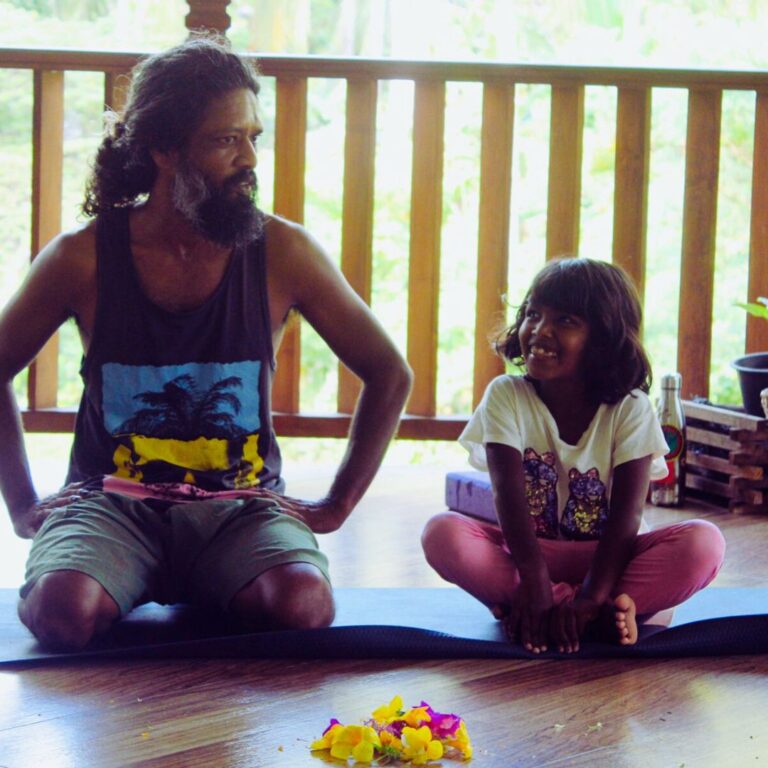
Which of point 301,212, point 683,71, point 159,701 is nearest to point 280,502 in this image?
point 159,701

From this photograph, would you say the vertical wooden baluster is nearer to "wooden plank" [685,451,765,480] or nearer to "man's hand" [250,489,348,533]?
"man's hand" [250,489,348,533]

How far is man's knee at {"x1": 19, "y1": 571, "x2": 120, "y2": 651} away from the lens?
76.9 inches

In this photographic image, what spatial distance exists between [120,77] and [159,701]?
85.4 inches

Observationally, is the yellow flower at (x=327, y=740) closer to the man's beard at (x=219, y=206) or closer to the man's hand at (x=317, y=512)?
the man's hand at (x=317, y=512)

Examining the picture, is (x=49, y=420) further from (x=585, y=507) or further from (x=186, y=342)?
(x=585, y=507)

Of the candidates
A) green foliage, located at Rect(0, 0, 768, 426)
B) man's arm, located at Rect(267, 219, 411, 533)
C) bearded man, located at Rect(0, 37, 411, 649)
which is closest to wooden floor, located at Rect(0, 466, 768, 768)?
bearded man, located at Rect(0, 37, 411, 649)

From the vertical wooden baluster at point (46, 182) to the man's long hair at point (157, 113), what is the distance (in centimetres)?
116

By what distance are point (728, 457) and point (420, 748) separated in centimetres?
188

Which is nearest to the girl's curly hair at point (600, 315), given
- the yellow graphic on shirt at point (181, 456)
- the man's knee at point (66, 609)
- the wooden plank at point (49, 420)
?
the yellow graphic on shirt at point (181, 456)

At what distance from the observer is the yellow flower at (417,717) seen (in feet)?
5.42

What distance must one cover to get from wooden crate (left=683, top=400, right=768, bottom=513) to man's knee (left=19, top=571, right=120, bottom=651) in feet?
5.85

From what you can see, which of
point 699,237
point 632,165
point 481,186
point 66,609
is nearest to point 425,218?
point 481,186

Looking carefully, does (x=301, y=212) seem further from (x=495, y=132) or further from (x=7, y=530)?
(x=7, y=530)

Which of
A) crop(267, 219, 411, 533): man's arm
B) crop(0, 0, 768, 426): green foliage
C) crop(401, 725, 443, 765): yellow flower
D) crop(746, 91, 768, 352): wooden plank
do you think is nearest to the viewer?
crop(401, 725, 443, 765): yellow flower
